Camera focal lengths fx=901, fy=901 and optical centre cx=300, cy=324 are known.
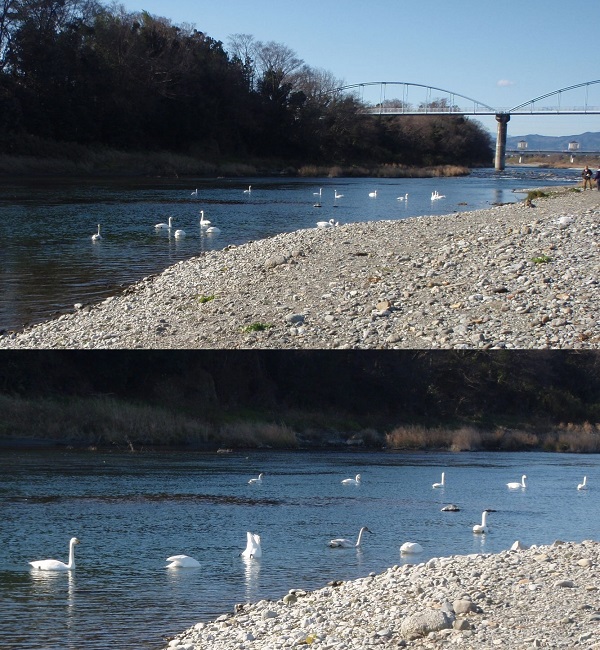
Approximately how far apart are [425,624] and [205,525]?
730 cm

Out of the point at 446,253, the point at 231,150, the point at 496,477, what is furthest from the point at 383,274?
the point at 231,150

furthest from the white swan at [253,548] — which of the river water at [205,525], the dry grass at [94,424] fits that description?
the dry grass at [94,424]

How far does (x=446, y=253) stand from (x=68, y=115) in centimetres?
4640

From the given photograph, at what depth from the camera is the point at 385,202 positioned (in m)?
35.6

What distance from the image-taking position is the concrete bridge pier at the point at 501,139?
93.1 meters

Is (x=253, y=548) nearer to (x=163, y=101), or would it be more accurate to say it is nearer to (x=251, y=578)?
(x=251, y=578)

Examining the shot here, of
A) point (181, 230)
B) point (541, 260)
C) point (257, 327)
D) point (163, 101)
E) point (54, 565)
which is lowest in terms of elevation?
point (54, 565)

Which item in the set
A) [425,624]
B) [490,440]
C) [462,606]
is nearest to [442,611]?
[425,624]

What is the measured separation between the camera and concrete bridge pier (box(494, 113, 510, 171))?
9312cm

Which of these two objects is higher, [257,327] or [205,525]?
[257,327]

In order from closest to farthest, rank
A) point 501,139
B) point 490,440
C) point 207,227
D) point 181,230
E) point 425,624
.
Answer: point 425,624 < point 181,230 < point 207,227 < point 490,440 < point 501,139

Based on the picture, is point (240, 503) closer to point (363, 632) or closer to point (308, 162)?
point (363, 632)

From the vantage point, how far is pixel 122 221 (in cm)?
2580

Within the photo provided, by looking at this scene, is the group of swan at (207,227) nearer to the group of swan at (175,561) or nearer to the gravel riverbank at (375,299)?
the gravel riverbank at (375,299)
